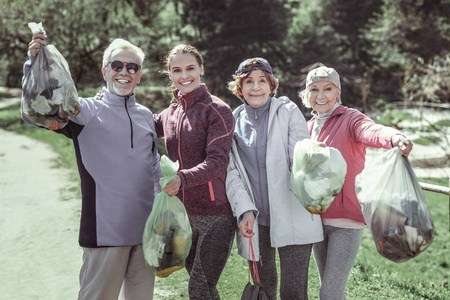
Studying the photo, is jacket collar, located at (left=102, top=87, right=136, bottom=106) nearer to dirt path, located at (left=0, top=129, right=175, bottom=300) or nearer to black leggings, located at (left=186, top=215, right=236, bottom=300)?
black leggings, located at (left=186, top=215, right=236, bottom=300)

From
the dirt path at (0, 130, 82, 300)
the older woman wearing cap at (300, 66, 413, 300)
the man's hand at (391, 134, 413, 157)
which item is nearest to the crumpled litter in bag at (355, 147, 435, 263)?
the man's hand at (391, 134, 413, 157)


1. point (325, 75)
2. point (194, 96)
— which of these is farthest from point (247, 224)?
point (325, 75)

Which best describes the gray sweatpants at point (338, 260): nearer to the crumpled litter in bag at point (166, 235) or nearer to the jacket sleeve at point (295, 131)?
the jacket sleeve at point (295, 131)

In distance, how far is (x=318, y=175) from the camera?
2.24 m

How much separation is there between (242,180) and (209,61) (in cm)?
1439

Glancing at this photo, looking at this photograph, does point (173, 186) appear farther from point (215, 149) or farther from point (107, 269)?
point (107, 269)

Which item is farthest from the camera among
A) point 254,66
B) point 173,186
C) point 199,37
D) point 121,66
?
point 199,37

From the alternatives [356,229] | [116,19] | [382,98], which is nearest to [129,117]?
[356,229]

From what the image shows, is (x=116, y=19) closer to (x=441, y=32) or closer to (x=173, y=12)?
(x=173, y=12)

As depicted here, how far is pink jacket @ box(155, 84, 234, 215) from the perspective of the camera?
96.3 inches

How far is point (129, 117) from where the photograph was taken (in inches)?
101

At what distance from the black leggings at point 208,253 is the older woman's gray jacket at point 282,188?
13cm

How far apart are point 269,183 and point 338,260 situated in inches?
24.8

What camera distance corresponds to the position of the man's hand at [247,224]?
2.47m
